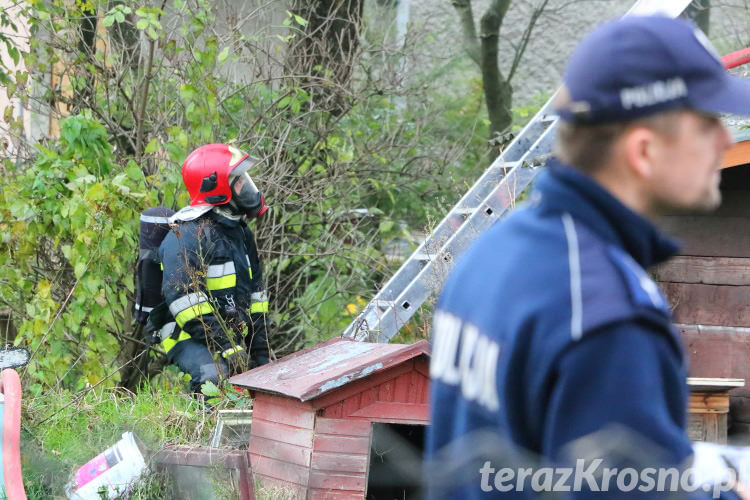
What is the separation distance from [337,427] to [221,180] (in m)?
2.14

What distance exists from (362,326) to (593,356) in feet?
15.8

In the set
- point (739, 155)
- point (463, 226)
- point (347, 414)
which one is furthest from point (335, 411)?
point (739, 155)

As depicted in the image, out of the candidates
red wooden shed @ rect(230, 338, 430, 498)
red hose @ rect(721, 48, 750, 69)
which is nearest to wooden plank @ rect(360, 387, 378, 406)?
red wooden shed @ rect(230, 338, 430, 498)

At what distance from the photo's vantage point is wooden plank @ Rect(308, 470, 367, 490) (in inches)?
170

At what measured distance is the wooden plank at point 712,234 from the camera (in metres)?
5.38

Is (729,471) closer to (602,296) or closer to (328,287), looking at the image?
(602,296)

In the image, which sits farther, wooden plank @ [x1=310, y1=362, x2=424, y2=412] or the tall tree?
the tall tree

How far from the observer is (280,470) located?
4488mm

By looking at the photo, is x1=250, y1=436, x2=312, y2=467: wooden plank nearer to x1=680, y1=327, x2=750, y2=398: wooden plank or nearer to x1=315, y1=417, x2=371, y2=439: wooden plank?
x1=315, y1=417, x2=371, y2=439: wooden plank

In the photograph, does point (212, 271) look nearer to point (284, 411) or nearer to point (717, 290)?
point (284, 411)

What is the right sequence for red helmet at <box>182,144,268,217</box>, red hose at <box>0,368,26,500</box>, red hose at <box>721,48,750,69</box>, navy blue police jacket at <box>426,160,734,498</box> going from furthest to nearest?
1. red helmet at <box>182,144,268,217</box>
2. red hose at <box>721,48,750,69</box>
3. red hose at <box>0,368,26,500</box>
4. navy blue police jacket at <box>426,160,734,498</box>

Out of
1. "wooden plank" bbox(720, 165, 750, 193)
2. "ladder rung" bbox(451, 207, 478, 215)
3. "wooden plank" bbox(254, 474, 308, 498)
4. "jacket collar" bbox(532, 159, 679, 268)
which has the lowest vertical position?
"wooden plank" bbox(254, 474, 308, 498)

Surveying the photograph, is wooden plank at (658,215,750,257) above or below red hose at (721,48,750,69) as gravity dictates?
below

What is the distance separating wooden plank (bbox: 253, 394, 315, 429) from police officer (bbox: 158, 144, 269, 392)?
88cm
